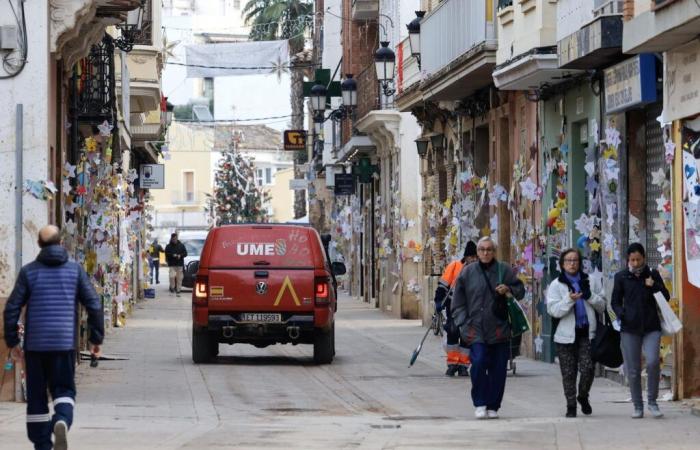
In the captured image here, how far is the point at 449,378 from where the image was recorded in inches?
882

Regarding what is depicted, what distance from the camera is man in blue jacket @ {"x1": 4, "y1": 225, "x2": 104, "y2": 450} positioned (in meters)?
12.9

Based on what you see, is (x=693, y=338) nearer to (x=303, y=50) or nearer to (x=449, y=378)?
(x=449, y=378)

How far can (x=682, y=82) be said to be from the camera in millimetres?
18328

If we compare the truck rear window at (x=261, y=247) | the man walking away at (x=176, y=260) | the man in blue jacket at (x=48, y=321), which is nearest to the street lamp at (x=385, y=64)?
the truck rear window at (x=261, y=247)

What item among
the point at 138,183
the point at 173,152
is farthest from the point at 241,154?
the point at 138,183

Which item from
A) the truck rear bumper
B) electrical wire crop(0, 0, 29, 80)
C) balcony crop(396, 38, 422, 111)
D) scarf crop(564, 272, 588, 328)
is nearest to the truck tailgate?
the truck rear bumper

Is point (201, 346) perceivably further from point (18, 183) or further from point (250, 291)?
point (18, 183)

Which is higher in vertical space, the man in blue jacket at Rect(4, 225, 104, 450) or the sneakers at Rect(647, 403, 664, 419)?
the man in blue jacket at Rect(4, 225, 104, 450)

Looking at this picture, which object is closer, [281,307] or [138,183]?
[281,307]

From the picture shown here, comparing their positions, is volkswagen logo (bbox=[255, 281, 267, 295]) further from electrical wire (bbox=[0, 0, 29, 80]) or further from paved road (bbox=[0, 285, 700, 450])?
electrical wire (bbox=[0, 0, 29, 80])

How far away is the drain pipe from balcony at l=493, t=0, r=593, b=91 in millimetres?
7206

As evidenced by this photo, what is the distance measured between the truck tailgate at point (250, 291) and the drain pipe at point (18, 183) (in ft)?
20.1

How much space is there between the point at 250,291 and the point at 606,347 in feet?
27.8

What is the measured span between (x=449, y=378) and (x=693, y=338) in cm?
490
